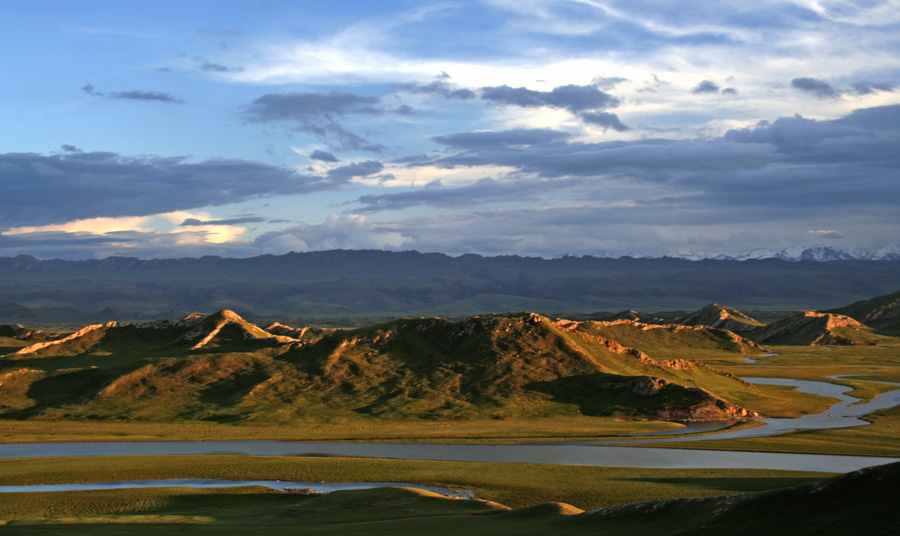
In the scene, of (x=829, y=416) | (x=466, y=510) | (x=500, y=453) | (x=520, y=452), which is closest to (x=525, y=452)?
(x=520, y=452)

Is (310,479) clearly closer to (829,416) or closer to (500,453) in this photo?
(500,453)

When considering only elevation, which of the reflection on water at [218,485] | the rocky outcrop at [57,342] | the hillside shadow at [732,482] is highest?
the rocky outcrop at [57,342]

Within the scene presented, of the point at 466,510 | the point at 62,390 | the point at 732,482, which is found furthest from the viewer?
the point at 62,390

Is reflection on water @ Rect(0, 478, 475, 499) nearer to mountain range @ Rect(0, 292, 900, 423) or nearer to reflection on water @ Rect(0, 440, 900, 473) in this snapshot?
reflection on water @ Rect(0, 440, 900, 473)

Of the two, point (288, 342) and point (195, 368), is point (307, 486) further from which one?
point (288, 342)

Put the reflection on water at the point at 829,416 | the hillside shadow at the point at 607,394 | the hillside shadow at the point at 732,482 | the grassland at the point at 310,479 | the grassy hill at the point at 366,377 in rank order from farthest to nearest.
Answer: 1. the grassy hill at the point at 366,377
2. the hillside shadow at the point at 607,394
3. the reflection on water at the point at 829,416
4. the hillside shadow at the point at 732,482
5. the grassland at the point at 310,479

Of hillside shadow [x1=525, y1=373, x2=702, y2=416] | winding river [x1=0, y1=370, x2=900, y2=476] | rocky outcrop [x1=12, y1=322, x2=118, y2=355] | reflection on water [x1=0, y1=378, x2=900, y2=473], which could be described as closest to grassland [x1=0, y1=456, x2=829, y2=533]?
reflection on water [x1=0, y1=378, x2=900, y2=473]

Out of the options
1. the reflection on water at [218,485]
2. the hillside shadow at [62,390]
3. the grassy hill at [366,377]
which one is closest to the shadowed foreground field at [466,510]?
the reflection on water at [218,485]

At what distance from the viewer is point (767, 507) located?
3005 centimetres

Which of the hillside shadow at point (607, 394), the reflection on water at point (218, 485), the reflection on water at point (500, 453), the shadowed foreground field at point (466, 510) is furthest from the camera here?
the hillside shadow at point (607, 394)

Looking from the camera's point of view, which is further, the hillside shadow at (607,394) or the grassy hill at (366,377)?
the grassy hill at (366,377)

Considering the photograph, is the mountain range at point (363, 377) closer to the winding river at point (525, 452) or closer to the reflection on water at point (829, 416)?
the reflection on water at point (829, 416)

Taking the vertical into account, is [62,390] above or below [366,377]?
below

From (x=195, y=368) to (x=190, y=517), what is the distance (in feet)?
298
